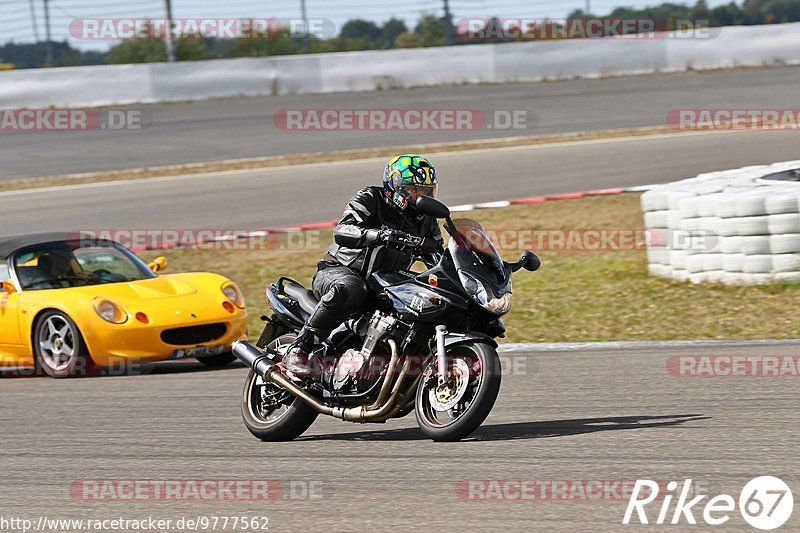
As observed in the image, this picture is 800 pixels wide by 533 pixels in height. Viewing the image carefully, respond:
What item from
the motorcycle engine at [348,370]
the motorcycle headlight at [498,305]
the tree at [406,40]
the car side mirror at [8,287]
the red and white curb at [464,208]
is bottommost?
the red and white curb at [464,208]

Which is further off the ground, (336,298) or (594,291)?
(336,298)

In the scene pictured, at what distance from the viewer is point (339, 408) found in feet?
22.9

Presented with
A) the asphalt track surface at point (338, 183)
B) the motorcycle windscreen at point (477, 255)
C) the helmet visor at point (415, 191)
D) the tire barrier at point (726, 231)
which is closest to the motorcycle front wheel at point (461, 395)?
the motorcycle windscreen at point (477, 255)

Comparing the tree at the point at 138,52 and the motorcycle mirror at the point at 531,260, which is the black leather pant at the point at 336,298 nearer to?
the motorcycle mirror at the point at 531,260

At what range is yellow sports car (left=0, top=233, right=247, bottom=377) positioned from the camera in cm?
1080

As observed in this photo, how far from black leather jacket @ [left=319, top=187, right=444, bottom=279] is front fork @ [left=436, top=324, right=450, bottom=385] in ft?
1.64

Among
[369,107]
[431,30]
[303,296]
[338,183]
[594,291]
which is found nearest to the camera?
[303,296]

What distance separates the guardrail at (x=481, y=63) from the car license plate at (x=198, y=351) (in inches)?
726

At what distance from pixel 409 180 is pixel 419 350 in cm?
92

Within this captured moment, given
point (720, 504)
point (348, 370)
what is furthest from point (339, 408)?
point (720, 504)

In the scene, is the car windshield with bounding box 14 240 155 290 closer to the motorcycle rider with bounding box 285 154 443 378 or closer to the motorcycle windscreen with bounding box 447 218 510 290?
the motorcycle rider with bounding box 285 154 443 378

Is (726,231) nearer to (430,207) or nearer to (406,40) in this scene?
(430,207)

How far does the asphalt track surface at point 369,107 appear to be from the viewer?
910 inches

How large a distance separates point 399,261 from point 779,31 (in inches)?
984
